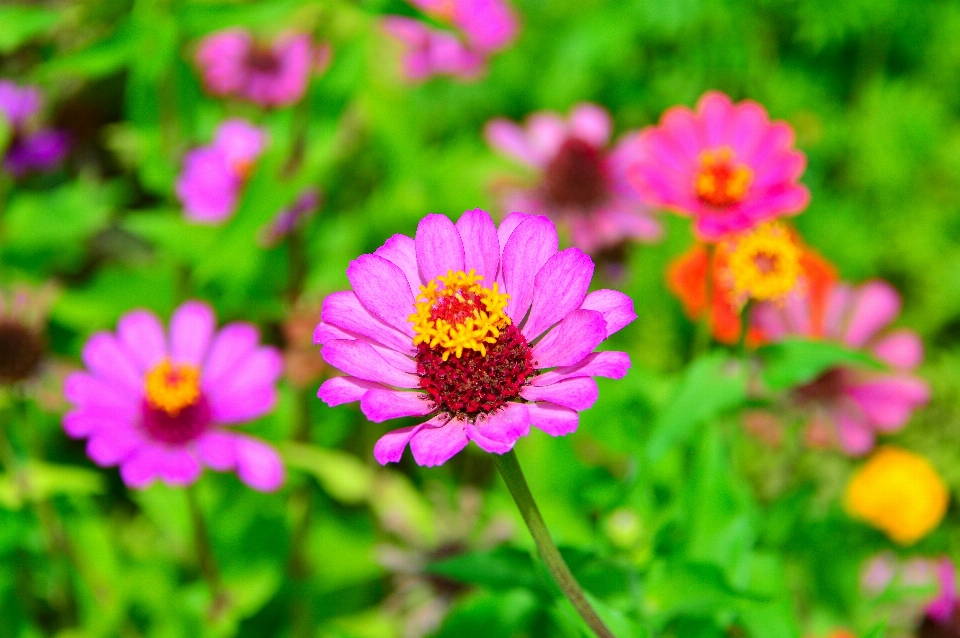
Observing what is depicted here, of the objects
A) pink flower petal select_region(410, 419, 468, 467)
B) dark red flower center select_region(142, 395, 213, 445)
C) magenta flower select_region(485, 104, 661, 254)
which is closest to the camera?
pink flower petal select_region(410, 419, 468, 467)

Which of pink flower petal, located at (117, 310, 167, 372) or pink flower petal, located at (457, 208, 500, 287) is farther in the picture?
→ pink flower petal, located at (117, 310, 167, 372)

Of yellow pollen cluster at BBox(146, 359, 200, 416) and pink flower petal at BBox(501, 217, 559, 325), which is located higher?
yellow pollen cluster at BBox(146, 359, 200, 416)

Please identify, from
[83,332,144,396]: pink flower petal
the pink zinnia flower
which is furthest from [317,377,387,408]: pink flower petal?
[83,332,144,396]: pink flower petal

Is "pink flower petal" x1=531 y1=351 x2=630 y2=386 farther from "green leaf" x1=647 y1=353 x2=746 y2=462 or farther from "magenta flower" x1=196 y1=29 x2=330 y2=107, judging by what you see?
"magenta flower" x1=196 y1=29 x2=330 y2=107

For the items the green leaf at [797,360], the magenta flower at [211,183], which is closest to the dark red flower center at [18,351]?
the magenta flower at [211,183]

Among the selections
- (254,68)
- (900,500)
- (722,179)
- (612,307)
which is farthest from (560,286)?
(254,68)

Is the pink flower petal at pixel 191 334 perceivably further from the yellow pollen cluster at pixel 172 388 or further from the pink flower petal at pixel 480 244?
the pink flower petal at pixel 480 244

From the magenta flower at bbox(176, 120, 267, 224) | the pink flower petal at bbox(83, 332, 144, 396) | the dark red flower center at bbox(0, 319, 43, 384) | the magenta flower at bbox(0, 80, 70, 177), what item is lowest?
the pink flower petal at bbox(83, 332, 144, 396)

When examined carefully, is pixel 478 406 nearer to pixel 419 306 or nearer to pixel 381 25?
pixel 419 306
